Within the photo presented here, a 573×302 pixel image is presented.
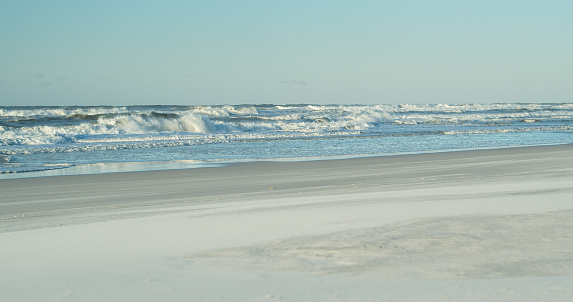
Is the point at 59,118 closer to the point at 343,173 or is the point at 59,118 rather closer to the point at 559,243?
the point at 343,173

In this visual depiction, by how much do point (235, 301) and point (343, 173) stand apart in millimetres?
8263

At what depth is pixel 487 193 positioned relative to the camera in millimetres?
6199

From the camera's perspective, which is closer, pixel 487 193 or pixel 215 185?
pixel 487 193

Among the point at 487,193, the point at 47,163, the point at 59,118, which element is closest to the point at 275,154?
the point at 47,163

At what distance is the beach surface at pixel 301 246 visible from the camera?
2787mm

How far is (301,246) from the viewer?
3.77 metres

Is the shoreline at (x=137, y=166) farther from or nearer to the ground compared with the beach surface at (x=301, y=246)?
nearer to the ground

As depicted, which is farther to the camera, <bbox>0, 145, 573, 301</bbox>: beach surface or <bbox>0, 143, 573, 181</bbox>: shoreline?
<bbox>0, 143, 573, 181</bbox>: shoreline

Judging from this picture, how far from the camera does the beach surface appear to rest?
9.14 feet

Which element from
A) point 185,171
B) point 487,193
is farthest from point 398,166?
point 487,193

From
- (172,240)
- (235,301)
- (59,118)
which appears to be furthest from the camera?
(59,118)

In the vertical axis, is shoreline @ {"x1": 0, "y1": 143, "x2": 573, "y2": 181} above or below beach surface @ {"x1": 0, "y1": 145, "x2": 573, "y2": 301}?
below

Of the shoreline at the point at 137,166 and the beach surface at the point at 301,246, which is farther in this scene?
the shoreline at the point at 137,166

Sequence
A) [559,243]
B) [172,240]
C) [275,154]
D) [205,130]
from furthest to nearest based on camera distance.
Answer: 1. [205,130]
2. [275,154]
3. [172,240]
4. [559,243]
